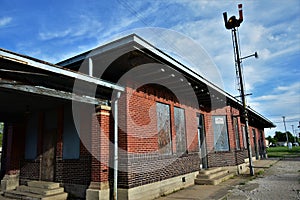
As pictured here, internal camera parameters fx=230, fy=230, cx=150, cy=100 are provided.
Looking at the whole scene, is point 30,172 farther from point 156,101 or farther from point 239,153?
point 239,153

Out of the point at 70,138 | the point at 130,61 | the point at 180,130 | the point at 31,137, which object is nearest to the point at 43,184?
the point at 70,138

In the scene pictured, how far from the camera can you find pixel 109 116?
21.2 ft

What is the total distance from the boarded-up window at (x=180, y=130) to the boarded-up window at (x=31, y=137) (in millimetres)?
5294

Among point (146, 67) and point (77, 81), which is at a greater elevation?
point (146, 67)

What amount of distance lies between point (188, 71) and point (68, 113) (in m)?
4.10

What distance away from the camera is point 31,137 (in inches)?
352

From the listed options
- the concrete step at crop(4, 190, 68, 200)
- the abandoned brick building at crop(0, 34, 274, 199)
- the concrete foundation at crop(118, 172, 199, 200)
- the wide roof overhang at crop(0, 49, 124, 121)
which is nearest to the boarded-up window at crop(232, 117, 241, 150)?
the abandoned brick building at crop(0, 34, 274, 199)

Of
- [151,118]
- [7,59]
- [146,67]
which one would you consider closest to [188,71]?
[146,67]

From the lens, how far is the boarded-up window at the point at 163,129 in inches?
299

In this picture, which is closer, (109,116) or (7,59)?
(7,59)

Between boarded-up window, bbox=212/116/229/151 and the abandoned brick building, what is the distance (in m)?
1.80

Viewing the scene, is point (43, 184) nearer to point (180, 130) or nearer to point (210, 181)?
point (180, 130)

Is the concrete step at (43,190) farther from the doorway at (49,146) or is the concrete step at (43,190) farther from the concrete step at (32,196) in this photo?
the doorway at (49,146)

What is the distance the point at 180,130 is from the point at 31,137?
228 inches
